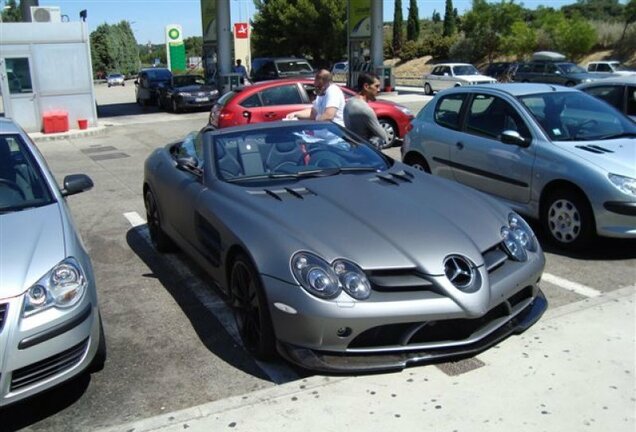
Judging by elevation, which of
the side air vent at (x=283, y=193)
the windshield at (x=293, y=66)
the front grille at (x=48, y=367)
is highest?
the windshield at (x=293, y=66)

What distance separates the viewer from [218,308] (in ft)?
15.4

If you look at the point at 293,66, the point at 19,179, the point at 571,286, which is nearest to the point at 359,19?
the point at 293,66

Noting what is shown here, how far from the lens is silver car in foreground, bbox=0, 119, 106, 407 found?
9.65ft

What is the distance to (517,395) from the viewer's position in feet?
10.6

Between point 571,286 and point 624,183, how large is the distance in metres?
1.10

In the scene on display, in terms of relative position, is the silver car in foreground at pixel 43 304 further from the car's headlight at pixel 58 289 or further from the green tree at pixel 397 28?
the green tree at pixel 397 28

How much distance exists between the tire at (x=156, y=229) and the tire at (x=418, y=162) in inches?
129

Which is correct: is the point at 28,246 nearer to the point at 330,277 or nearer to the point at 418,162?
the point at 330,277

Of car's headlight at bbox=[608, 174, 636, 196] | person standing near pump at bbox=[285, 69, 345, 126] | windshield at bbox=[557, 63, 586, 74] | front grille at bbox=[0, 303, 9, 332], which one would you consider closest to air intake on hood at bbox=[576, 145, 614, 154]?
car's headlight at bbox=[608, 174, 636, 196]

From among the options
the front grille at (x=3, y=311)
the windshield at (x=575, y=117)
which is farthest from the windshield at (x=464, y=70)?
the front grille at (x=3, y=311)

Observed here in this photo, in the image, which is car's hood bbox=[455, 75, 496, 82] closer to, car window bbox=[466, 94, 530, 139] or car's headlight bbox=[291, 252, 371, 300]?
car window bbox=[466, 94, 530, 139]

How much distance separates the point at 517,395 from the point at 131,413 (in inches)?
80.6

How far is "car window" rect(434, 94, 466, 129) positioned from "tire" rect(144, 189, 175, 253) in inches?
136

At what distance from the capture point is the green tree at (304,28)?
48344mm
